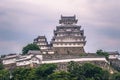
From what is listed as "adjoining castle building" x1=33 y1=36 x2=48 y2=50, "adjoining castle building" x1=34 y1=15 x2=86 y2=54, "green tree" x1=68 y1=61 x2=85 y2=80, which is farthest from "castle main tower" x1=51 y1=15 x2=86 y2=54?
"green tree" x1=68 y1=61 x2=85 y2=80

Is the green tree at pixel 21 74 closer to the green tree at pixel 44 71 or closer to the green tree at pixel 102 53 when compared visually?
the green tree at pixel 44 71

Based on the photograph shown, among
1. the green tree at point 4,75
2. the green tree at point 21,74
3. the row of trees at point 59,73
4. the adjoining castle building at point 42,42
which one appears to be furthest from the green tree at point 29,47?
the green tree at point 21,74

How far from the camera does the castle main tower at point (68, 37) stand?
93.4 metres

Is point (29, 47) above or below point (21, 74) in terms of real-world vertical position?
above

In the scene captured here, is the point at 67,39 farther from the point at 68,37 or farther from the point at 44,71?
the point at 44,71

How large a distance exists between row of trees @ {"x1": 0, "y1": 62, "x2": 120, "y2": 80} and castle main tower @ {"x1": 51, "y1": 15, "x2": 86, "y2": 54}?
55.0ft

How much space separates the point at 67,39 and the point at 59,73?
24.7 m

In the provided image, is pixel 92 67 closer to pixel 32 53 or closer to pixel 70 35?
pixel 32 53

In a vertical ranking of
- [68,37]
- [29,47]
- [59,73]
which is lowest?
[59,73]

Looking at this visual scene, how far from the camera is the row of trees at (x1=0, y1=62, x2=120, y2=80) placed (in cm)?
7044

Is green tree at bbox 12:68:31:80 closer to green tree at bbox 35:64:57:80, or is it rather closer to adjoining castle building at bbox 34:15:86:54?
green tree at bbox 35:64:57:80

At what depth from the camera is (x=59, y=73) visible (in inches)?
2781

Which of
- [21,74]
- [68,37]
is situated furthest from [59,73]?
[68,37]

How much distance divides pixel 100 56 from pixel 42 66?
46.5ft
